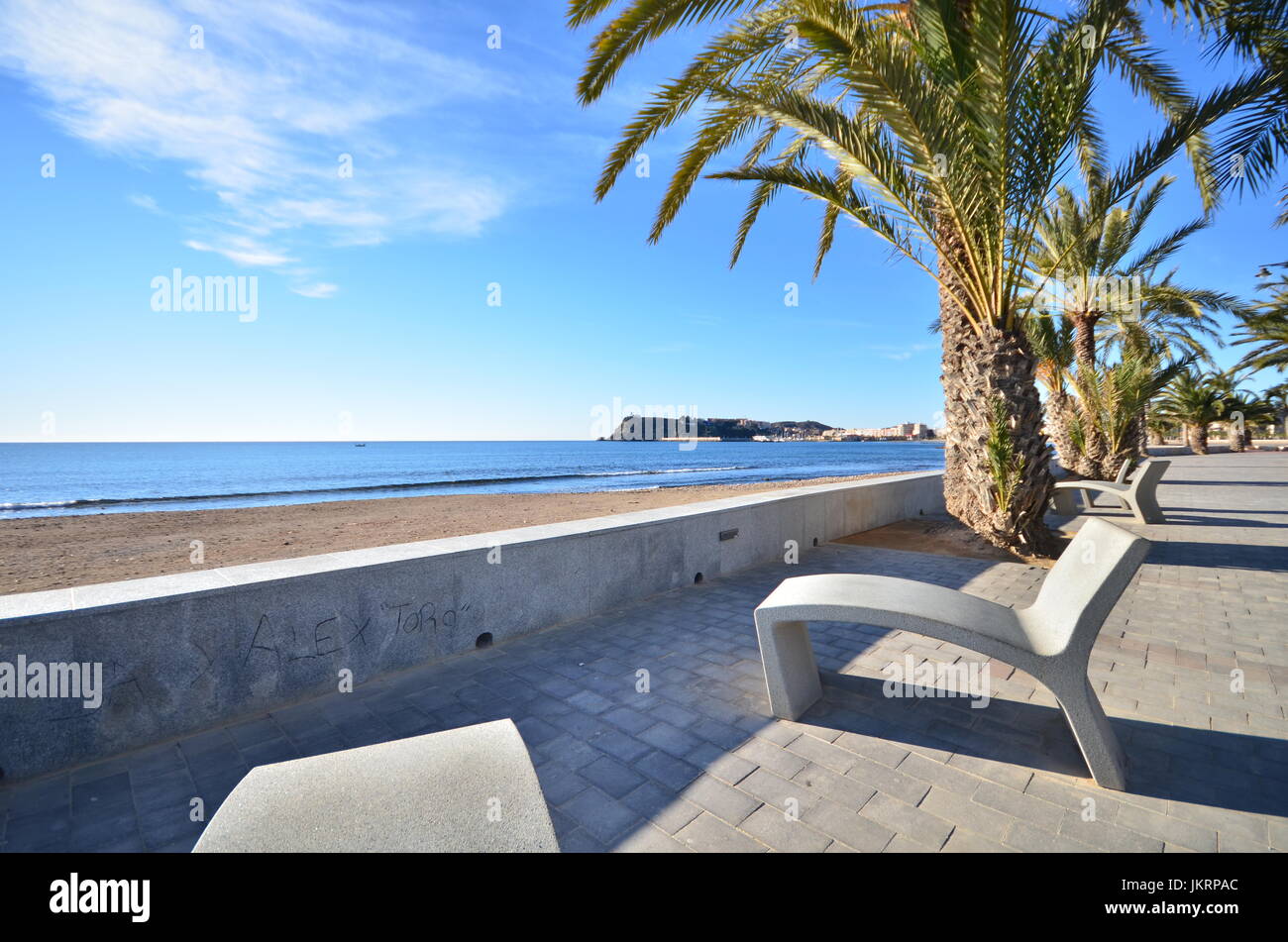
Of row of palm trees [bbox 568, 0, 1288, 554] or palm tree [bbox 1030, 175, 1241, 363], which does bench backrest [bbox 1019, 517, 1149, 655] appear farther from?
palm tree [bbox 1030, 175, 1241, 363]

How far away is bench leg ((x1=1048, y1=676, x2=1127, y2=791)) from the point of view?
8.43ft

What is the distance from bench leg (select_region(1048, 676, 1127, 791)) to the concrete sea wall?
11.1ft

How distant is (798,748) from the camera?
294cm

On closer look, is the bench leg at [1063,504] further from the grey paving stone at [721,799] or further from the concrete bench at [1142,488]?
the grey paving stone at [721,799]

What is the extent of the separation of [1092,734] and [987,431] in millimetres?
5881

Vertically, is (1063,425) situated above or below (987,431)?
above

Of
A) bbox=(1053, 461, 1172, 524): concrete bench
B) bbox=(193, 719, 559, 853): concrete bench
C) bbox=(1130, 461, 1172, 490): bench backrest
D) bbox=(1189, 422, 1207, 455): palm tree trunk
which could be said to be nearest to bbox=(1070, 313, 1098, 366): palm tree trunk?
bbox=(1053, 461, 1172, 524): concrete bench

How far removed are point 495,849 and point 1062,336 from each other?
18926mm

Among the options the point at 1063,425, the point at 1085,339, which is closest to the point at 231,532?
the point at 1063,425

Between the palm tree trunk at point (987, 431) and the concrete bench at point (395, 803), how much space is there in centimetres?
767

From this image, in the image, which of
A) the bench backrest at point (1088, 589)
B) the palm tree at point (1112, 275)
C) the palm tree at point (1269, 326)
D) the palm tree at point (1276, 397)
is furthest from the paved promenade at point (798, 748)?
the palm tree at point (1276, 397)

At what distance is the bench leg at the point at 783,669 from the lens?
3.21 metres

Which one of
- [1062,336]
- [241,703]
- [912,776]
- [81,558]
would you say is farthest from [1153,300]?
[81,558]

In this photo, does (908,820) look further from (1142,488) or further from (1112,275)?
(1112,275)
